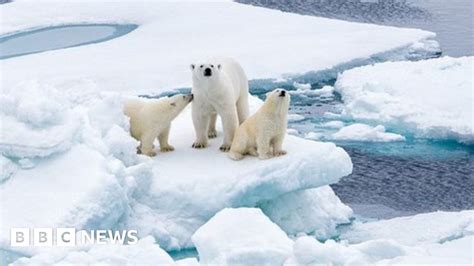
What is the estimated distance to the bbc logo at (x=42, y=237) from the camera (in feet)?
18.8

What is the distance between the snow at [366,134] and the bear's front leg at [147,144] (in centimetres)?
276

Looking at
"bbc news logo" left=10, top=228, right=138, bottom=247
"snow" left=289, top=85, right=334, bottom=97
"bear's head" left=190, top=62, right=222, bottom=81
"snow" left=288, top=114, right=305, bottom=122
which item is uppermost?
"bear's head" left=190, top=62, right=222, bottom=81

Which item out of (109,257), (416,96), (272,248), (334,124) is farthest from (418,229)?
(416,96)

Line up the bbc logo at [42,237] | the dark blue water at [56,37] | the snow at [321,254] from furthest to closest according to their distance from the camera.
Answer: the dark blue water at [56,37] → the bbc logo at [42,237] → the snow at [321,254]

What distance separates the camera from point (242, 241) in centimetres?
507

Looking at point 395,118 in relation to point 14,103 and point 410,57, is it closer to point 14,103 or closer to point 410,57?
point 410,57

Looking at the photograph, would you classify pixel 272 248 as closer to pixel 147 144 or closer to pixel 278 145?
pixel 278 145

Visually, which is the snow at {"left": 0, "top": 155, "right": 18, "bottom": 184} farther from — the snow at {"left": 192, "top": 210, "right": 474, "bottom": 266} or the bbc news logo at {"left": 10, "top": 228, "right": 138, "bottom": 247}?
the snow at {"left": 192, "top": 210, "right": 474, "bottom": 266}

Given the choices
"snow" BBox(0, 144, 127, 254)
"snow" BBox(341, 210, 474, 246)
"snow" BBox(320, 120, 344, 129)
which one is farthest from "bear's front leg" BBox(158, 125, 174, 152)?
"snow" BBox(320, 120, 344, 129)

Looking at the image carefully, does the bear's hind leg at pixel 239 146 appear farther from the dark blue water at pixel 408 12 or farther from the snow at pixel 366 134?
the dark blue water at pixel 408 12

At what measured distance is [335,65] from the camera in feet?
40.1

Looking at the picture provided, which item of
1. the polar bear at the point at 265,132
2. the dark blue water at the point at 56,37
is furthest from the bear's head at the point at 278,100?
the dark blue water at the point at 56,37

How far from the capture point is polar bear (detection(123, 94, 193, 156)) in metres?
7.03

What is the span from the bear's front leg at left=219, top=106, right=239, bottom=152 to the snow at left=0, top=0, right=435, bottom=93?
4.06 metres
